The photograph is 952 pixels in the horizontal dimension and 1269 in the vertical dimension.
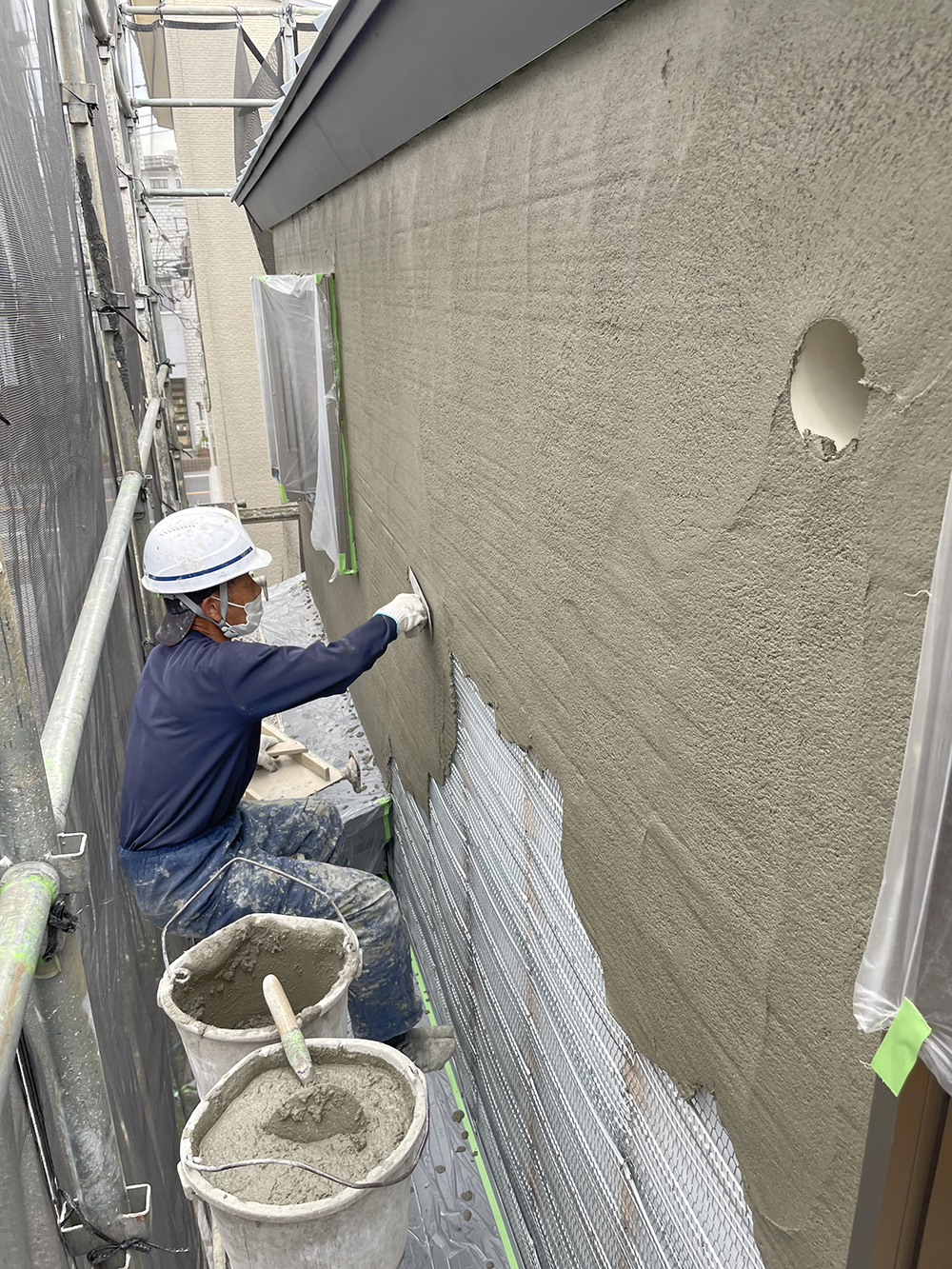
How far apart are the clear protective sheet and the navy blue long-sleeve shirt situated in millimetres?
2227

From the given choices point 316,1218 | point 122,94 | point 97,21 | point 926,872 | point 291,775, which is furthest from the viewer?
point 122,94

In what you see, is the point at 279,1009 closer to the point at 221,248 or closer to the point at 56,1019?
the point at 56,1019

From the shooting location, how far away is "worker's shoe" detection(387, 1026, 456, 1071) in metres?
3.41

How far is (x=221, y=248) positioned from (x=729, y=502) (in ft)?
41.7

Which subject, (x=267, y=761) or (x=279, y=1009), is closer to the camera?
(x=279, y=1009)

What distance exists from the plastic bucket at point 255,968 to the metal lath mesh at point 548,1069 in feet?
1.68

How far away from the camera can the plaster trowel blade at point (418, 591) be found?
322 cm

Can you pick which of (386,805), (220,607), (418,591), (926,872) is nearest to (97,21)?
(220,607)

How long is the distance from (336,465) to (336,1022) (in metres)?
3.27

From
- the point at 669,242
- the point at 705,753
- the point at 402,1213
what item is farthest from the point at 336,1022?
the point at 669,242

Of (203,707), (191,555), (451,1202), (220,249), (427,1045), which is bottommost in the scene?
(451,1202)

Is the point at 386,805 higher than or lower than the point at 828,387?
lower

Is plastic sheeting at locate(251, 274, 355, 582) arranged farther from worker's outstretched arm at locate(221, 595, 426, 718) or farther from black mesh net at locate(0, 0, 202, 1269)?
worker's outstretched arm at locate(221, 595, 426, 718)

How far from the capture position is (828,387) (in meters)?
1.06
